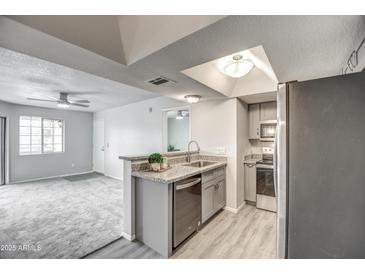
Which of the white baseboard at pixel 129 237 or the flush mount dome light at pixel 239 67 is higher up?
the flush mount dome light at pixel 239 67

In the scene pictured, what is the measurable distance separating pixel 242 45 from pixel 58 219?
3761 millimetres

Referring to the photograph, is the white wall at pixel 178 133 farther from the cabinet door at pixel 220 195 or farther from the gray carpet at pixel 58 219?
the cabinet door at pixel 220 195

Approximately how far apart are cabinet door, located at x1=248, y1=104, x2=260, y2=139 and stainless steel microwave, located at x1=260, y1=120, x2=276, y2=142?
4.0 inches

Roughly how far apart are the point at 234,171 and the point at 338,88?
2453mm

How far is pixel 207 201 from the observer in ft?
8.87

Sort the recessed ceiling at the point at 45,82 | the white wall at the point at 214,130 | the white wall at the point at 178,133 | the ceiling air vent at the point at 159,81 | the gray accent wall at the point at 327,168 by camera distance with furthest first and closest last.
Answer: the white wall at the point at 178,133
the white wall at the point at 214,130
the recessed ceiling at the point at 45,82
the ceiling air vent at the point at 159,81
the gray accent wall at the point at 327,168

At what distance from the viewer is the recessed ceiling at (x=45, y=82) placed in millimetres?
2484

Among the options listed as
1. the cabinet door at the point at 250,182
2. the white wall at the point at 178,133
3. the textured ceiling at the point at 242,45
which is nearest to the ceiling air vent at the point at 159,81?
the textured ceiling at the point at 242,45

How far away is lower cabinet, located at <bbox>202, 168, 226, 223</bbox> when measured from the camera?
2.63 m

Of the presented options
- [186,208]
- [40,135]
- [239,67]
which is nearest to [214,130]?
[239,67]

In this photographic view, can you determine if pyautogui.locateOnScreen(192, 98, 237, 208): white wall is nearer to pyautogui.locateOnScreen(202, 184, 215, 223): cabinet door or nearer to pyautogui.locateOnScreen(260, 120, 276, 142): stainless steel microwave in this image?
pyautogui.locateOnScreen(202, 184, 215, 223): cabinet door

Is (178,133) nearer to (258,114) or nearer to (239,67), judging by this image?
(258,114)

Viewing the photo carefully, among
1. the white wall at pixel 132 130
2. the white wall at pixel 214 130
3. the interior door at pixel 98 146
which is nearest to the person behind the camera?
the white wall at pixel 214 130

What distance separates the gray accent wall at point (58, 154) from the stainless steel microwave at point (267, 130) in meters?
6.53
